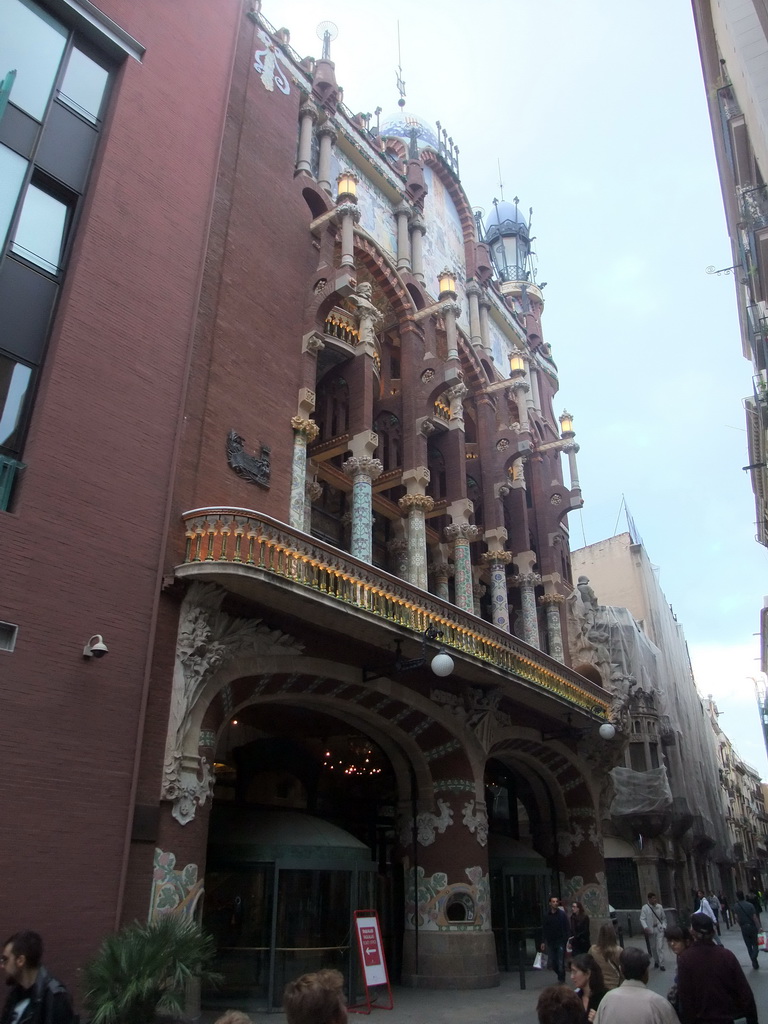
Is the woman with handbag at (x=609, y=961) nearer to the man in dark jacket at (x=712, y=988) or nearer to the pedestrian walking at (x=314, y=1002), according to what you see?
the man in dark jacket at (x=712, y=988)

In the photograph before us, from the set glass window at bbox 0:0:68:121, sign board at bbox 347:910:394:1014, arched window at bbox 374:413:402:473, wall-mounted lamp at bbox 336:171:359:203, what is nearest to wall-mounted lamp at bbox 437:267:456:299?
arched window at bbox 374:413:402:473

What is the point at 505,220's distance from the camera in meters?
41.6

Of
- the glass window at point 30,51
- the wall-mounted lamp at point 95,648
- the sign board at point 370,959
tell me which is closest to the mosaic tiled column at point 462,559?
the sign board at point 370,959

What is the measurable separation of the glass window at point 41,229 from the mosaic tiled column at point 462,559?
11411 mm

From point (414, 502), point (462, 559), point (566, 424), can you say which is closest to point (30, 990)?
point (414, 502)

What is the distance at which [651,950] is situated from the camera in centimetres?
1705

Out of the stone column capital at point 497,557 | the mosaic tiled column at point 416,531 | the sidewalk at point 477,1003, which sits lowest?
the sidewalk at point 477,1003

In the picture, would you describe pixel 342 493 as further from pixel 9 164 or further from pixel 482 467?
pixel 9 164

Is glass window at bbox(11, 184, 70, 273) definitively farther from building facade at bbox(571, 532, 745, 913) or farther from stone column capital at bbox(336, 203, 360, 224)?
building facade at bbox(571, 532, 745, 913)

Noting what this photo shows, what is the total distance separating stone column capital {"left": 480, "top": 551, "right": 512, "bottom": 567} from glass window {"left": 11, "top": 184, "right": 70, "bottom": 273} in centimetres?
1390

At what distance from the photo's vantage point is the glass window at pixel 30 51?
41.4ft

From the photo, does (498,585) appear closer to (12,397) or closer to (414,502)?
(414,502)

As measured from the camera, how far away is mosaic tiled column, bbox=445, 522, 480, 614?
1966 centimetres

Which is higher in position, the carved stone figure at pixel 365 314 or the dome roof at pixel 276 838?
the carved stone figure at pixel 365 314
